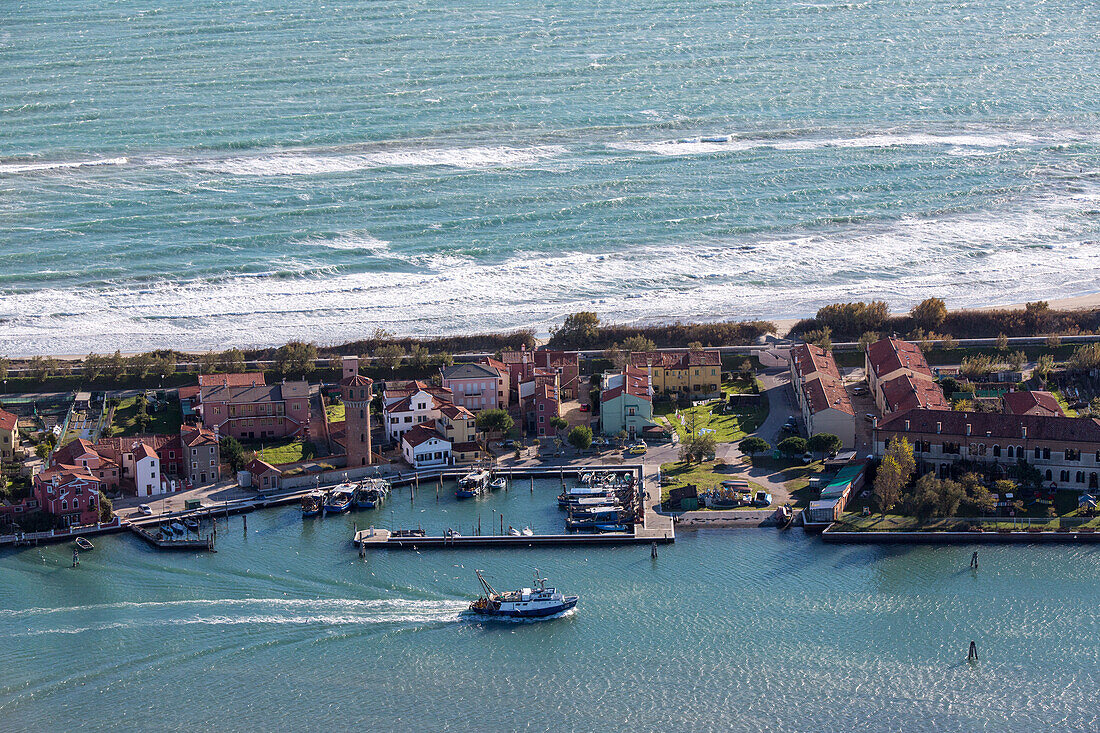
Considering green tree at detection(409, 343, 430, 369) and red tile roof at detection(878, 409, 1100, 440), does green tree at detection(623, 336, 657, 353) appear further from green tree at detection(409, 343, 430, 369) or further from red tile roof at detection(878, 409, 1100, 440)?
red tile roof at detection(878, 409, 1100, 440)

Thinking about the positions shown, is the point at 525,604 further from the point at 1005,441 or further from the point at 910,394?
the point at 910,394

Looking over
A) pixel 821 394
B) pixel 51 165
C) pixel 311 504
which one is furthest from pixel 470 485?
pixel 51 165

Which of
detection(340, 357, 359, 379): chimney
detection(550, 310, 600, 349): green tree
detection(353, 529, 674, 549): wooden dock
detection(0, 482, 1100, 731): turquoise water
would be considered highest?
detection(550, 310, 600, 349): green tree

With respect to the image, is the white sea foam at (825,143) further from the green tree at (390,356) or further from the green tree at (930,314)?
the green tree at (390,356)

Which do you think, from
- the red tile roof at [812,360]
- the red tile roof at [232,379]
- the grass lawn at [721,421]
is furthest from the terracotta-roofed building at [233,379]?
the red tile roof at [812,360]

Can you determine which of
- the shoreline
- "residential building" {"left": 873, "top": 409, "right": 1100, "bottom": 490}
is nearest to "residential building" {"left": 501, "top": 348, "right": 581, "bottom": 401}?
the shoreline

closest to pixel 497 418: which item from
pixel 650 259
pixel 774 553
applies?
pixel 774 553
